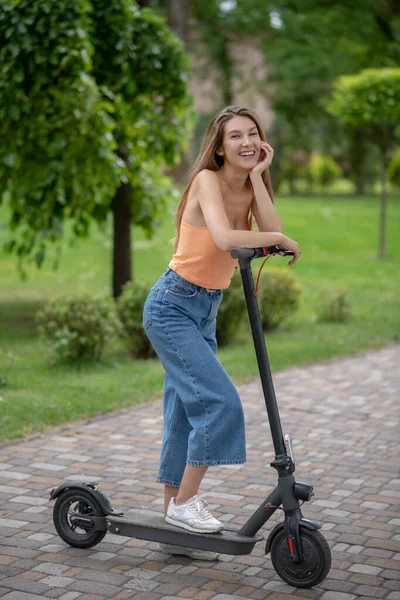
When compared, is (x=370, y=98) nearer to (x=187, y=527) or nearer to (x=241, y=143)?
(x=241, y=143)

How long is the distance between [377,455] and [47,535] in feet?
7.13

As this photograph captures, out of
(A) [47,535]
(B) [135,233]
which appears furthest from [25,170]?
(B) [135,233]

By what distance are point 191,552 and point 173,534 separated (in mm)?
182

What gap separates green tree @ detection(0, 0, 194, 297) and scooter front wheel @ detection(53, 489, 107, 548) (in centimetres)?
521

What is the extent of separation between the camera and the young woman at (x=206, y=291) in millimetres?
3584

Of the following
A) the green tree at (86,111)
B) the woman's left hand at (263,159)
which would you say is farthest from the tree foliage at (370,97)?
the woman's left hand at (263,159)

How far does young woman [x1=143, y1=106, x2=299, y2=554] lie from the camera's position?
11.8ft

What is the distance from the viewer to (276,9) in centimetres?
2603

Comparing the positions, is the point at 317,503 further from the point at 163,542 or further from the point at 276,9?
the point at 276,9

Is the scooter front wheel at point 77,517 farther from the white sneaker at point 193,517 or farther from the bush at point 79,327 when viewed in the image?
the bush at point 79,327

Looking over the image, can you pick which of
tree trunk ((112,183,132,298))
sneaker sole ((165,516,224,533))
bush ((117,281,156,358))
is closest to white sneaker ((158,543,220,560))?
sneaker sole ((165,516,224,533))

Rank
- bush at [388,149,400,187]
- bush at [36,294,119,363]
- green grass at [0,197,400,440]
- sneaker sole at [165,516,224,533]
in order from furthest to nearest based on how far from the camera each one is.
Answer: bush at [388,149,400,187], bush at [36,294,119,363], green grass at [0,197,400,440], sneaker sole at [165,516,224,533]

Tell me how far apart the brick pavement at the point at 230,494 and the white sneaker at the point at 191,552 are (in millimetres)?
32

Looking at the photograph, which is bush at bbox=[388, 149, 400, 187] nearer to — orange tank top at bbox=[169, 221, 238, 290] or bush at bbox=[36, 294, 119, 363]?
bush at bbox=[36, 294, 119, 363]
